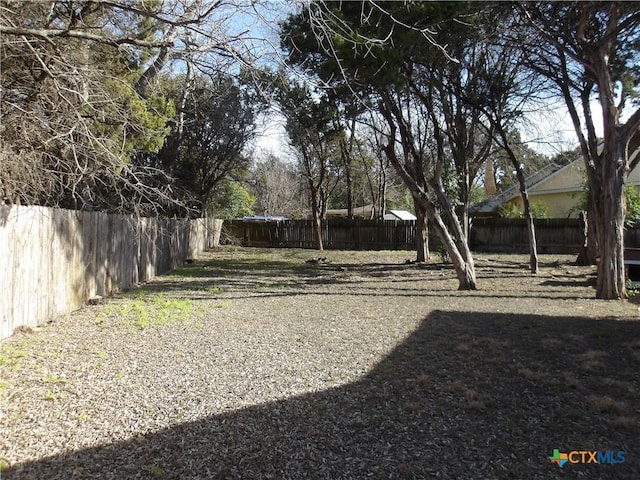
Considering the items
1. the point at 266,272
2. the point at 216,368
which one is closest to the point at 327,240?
the point at 266,272

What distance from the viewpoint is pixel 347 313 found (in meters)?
7.75

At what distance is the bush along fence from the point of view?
5.59 meters

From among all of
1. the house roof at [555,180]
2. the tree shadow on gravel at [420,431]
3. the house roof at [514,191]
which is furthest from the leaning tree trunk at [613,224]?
the house roof at [514,191]

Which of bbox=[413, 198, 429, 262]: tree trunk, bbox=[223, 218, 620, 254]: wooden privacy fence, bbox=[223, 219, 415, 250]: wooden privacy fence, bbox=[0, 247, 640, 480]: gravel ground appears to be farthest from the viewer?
bbox=[223, 219, 415, 250]: wooden privacy fence

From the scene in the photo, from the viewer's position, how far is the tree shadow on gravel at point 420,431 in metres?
2.77

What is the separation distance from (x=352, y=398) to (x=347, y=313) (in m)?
3.86

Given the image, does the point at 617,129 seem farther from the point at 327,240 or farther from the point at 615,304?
the point at 327,240

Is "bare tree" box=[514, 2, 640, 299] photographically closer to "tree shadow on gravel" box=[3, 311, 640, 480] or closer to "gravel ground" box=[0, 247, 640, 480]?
"gravel ground" box=[0, 247, 640, 480]

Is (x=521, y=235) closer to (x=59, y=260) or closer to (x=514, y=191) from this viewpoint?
(x=514, y=191)

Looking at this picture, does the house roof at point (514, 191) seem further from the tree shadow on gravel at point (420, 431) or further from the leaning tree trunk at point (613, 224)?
the tree shadow on gravel at point (420, 431)

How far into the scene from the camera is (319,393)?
4.02 meters

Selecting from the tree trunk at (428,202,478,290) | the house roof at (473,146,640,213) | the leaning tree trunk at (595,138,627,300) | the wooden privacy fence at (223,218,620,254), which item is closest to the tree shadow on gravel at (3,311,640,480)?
the leaning tree trunk at (595,138,627,300)

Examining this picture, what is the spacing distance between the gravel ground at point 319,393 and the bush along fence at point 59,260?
0.32 metres

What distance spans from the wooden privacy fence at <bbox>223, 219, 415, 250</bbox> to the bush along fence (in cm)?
1302
